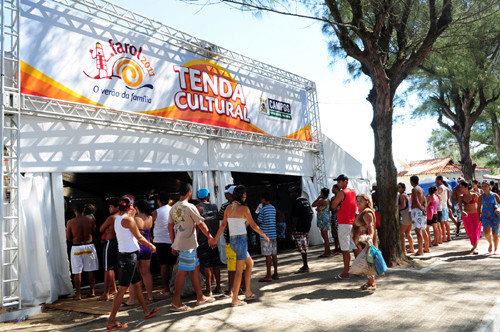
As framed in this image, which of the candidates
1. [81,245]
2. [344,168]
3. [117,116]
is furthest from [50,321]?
[344,168]

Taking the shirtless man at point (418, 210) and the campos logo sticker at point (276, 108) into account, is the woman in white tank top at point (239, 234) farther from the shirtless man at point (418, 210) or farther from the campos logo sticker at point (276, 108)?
the campos logo sticker at point (276, 108)

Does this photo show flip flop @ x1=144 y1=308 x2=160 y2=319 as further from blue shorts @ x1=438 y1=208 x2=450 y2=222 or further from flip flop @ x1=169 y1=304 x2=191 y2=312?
blue shorts @ x1=438 y1=208 x2=450 y2=222

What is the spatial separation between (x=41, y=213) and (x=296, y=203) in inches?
176

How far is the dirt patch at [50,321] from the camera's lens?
16.6 ft

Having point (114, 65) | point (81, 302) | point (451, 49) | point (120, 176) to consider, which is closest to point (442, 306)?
point (81, 302)

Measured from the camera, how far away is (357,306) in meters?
5.04

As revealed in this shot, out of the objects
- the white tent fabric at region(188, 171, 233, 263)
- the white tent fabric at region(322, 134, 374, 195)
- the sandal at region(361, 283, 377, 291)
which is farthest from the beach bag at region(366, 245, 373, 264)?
the white tent fabric at region(322, 134, 374, 195)

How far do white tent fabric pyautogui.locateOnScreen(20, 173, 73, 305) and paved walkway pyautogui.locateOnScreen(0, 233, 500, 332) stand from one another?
167 cm

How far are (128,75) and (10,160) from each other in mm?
2833

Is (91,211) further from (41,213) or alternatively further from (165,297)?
(165,297)

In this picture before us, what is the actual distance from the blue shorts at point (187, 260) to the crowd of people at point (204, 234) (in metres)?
0.01

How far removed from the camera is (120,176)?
11.1 m

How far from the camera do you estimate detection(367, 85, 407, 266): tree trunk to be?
7625mm

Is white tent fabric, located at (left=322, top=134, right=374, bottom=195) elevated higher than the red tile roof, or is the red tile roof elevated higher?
the red tile roof
